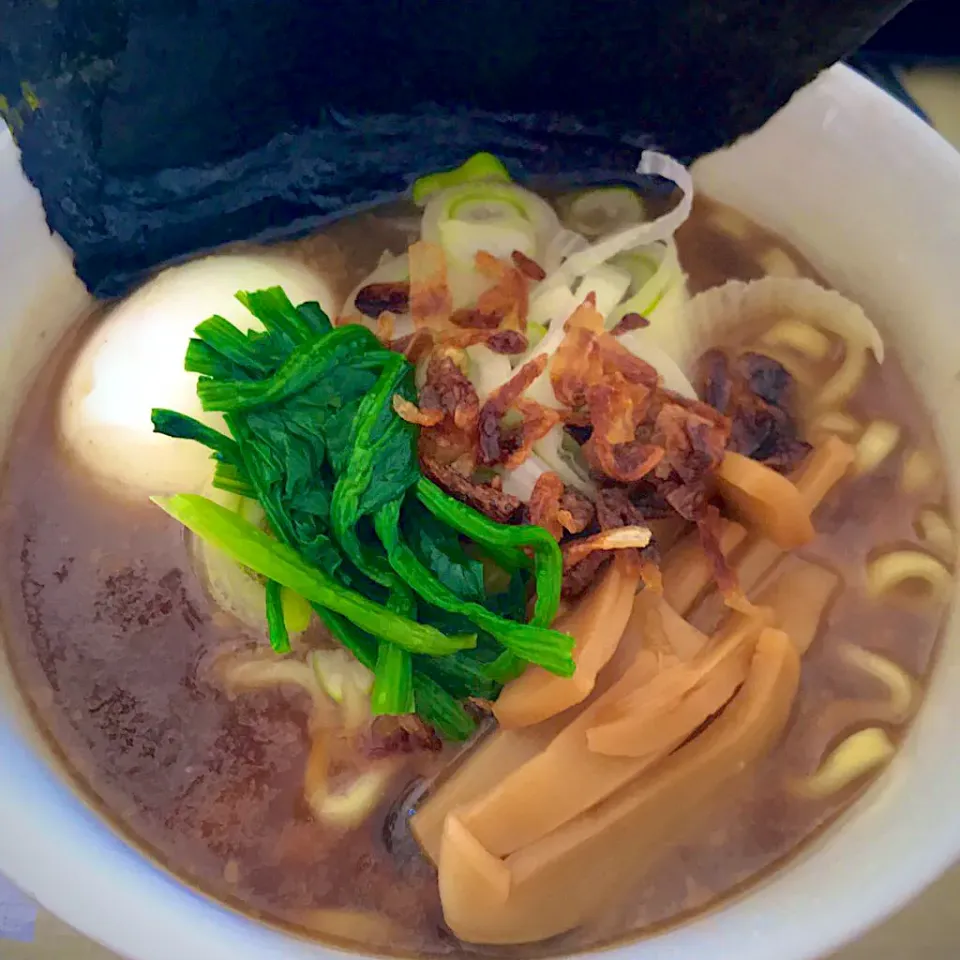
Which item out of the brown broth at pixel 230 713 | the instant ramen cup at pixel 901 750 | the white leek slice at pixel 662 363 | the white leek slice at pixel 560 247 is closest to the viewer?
the instant ramen cup at pixel 901 750

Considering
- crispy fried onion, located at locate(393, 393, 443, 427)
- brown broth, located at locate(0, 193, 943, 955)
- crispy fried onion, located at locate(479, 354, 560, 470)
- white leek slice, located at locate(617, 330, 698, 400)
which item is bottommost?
brown broth, located at locate(0, 193, 943, 955)

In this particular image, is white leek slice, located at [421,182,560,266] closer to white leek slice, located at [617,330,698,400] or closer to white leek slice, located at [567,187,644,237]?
white leek slice, located at [567,187,644,237]

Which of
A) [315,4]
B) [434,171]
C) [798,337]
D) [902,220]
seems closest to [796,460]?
[798,337]

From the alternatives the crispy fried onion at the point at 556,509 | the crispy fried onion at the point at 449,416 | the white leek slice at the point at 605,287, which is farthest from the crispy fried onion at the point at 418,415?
the white leek slice at the point at 605,287

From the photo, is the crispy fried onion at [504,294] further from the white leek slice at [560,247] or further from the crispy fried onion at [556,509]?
the crispy fried onion at [556,509]

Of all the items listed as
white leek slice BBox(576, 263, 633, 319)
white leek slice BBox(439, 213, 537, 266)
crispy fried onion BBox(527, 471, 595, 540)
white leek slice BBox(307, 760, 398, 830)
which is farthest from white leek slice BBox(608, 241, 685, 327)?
white leek slice BBox(307, 760, 398, 830)

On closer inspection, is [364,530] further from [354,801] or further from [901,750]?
[901,750]
